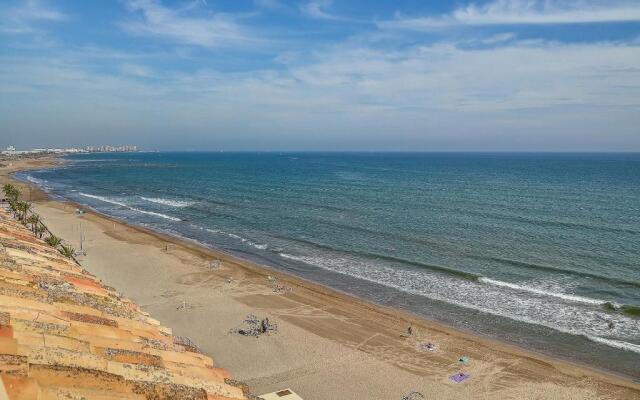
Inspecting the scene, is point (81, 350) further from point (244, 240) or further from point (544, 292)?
point (244, 240)

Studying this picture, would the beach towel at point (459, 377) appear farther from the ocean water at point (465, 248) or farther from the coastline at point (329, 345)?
the ocean water at point (465, 248)

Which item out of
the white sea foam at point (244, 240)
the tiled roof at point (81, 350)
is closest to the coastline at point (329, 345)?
the white sea foam at point (244, 240)

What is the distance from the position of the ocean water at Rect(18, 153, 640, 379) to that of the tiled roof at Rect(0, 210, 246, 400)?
22.9 meters

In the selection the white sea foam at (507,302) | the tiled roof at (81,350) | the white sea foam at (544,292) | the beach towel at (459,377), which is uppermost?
Answer: the tiled roof at (81,350)

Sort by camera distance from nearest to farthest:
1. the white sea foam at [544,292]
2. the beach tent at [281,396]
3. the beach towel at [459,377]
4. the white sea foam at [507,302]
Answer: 1. the beach tent at [281,396]
2. the beach towel at [459,377]
3. the white sea foam at [507,302]
4. the white sea foam at [544,292]

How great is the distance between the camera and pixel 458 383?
65.0ft

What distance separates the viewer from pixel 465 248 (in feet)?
138

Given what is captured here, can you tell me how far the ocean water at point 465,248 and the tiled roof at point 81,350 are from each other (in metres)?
22.9

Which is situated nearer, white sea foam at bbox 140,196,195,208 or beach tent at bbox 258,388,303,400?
beach tent at bbox 258,388,303,400

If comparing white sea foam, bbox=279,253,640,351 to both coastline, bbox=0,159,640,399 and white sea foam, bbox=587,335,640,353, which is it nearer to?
white sea foam, bbox=587,335,640,353

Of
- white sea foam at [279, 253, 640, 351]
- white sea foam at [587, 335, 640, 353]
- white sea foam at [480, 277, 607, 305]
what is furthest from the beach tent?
white sea foam at [480, 277, 607, 305]

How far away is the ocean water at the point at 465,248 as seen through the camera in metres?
26.9

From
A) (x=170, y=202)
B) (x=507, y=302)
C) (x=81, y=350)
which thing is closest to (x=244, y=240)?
(x=507, y=302)

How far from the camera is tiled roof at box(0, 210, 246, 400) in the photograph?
4258mm
